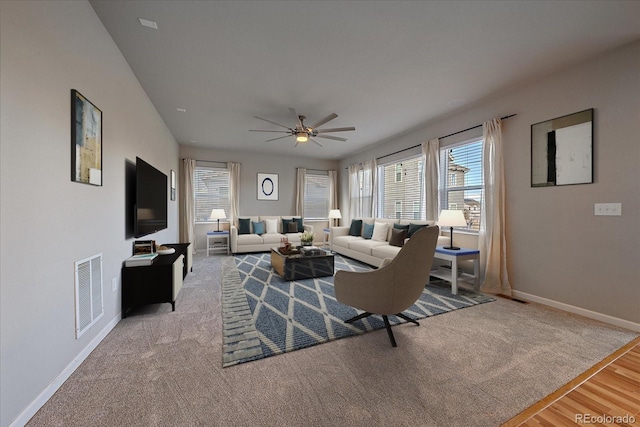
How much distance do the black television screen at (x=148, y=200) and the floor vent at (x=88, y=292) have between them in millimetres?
738

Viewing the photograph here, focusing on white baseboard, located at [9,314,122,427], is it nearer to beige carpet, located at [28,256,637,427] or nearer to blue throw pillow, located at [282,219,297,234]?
beige carpet, located at [28,256,637,427]

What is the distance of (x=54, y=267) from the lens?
1530 mm

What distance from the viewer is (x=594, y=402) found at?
4.75ft

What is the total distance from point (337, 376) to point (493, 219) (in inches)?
122

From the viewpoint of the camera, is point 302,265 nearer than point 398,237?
Yes

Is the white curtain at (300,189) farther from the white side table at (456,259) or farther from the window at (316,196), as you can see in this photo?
the white side table at (456,259)

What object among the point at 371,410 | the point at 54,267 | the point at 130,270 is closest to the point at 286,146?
the point at 130,270

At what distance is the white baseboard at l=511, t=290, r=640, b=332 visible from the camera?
2.37 metres

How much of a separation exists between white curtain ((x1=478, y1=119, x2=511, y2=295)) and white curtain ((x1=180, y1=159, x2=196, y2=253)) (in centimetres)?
622

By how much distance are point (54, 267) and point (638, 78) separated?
5026 mm

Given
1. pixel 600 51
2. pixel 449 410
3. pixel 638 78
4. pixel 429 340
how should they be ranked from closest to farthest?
pixel 449 410
pixel 429 340
pixel 638 78
pixel 600 51

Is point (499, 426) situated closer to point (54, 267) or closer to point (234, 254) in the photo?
point (54, 267)

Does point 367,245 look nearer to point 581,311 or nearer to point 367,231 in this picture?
point 367,231

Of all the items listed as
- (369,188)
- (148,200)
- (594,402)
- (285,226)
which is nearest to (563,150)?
(594,402)
